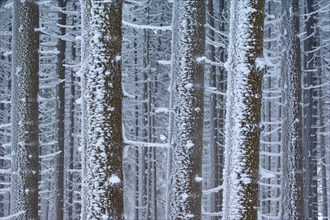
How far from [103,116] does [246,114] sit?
210cm

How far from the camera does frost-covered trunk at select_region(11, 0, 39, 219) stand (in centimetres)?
870

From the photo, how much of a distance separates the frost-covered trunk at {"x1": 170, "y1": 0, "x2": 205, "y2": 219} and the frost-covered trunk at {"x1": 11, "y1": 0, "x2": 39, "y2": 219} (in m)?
2.65

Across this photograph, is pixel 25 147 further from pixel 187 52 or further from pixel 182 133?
pixel 187 52

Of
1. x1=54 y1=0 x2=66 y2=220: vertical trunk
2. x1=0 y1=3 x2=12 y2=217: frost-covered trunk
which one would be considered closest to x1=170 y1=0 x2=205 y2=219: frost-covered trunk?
x1=54 y1=0 x2=66 y2=220: vertical trunk

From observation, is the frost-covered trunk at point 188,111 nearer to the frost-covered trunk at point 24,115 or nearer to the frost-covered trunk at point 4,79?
the frost-covered trunk at point 24,115

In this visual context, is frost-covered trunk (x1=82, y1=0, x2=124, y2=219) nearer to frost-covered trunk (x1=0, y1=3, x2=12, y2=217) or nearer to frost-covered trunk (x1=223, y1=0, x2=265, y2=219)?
frost-covered trunk (x1=223, y1=0, x2=265, y2=219)

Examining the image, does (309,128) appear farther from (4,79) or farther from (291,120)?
(4,79)

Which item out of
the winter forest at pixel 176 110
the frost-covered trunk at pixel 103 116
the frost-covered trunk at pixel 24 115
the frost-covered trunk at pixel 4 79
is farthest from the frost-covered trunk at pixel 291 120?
the frost-covered trunk at pixel 4 79

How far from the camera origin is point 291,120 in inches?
458

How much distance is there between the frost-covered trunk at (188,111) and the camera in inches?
331

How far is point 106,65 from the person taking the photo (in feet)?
21.1

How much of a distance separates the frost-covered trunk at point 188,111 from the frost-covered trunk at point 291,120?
388 cm

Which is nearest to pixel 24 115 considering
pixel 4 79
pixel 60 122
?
pixel 60 122

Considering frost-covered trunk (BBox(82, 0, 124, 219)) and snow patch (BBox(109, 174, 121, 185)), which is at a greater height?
frost-covered trunk (BBox(82, 0, 124, 219))
